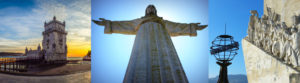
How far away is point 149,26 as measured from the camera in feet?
8.21

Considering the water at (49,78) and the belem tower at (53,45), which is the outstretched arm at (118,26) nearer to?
the belem tower at (53,45)

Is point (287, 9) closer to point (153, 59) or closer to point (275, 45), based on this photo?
point (275, 45)

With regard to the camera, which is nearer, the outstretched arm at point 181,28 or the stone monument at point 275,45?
the stone monument at point 275,45

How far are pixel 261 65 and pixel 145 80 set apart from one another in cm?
241

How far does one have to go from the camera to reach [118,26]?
10.7 ft

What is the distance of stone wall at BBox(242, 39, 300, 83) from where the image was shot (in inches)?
72.9

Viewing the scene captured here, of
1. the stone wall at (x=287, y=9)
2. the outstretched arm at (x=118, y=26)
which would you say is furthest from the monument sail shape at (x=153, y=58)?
the stone wall at (x=287, y=9)

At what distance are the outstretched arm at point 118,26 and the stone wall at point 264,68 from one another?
265cm

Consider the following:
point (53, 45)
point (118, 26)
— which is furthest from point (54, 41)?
point (118, 26)

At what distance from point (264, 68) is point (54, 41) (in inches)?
216

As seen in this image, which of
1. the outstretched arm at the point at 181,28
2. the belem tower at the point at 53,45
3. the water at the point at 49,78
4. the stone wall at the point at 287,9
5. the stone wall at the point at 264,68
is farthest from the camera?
the belem tower at the point at 53,45

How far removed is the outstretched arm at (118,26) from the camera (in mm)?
3160

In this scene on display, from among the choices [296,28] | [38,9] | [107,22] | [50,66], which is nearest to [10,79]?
[50,66]

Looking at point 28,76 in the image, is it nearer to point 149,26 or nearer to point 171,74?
point 149,26
